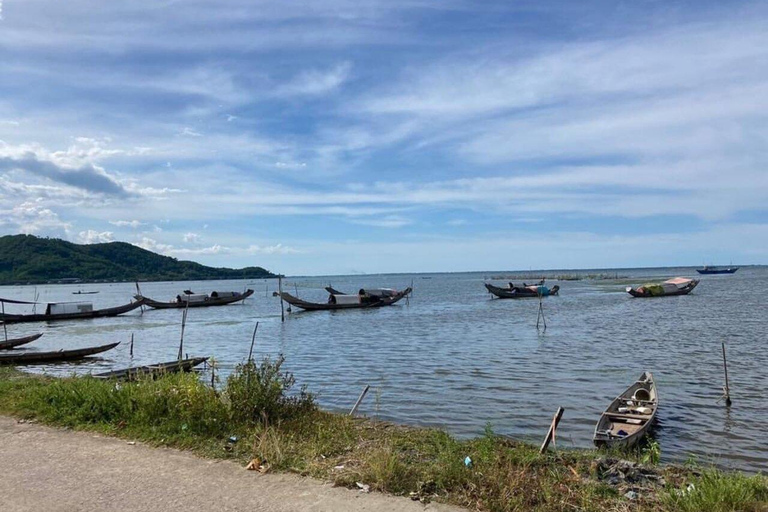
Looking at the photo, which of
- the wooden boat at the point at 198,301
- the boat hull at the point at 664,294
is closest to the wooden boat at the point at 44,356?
the wooden boat at the point at 198,301

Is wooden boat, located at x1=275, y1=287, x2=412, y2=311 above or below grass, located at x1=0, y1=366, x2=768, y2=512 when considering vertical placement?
below

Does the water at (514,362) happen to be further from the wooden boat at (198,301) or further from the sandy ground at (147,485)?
the wooden boat at (198,301)

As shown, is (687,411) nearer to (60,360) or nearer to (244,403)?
(244,403)

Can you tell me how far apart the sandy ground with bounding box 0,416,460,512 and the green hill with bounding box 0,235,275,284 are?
393ft

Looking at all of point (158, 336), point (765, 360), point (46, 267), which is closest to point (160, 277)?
point (46, 267)

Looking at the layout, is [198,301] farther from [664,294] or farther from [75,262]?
[75,262]

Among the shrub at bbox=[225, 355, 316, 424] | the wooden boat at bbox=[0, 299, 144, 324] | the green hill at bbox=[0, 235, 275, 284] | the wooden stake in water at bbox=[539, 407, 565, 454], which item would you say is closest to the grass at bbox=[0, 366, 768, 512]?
the shrub at bbox=[225, 355, 316, 424]

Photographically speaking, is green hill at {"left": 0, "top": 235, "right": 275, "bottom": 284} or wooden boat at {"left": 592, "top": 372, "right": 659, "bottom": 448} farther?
green hill at {"left": 0, "top": 235, "right": 275, "bottom": 284}

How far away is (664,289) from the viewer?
61.4 metres

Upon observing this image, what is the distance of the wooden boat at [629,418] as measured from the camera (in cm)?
950

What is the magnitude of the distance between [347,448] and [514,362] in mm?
13904

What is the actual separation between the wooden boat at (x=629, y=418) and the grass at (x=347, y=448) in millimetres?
1381

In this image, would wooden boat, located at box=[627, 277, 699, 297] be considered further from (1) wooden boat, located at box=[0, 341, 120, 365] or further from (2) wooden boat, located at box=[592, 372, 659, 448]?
(1) wooden boat, located at box=[0, 341, 120, 365]

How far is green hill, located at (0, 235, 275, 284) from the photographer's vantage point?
437 feet
